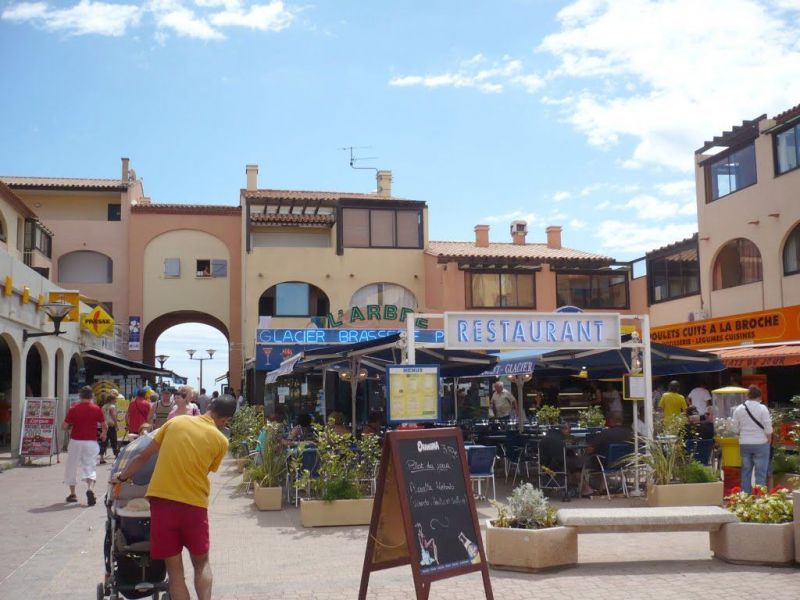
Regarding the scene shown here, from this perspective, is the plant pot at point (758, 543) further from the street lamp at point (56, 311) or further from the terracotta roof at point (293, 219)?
the terracotta roof at point (293, 219)

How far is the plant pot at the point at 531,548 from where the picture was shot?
7.23 meters

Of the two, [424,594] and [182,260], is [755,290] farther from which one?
[182,260]

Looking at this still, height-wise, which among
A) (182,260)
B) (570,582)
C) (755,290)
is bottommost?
(570,582)

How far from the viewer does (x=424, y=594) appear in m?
5.60

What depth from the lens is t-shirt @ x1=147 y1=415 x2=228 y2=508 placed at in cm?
532

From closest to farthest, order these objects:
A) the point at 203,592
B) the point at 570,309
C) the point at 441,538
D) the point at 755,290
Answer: the point at 203,592
the point at 441,538
the point at 570,309
the point at 755,290

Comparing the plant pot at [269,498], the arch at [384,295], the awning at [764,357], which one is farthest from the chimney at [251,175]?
the plant pot at [269,498]

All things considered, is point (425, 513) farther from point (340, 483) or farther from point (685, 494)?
point (685, 494)

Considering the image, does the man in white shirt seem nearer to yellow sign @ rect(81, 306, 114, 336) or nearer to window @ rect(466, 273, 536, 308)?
yellow sign @ rect(81, 306, 114, 336)

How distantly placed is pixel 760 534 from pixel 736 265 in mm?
18842

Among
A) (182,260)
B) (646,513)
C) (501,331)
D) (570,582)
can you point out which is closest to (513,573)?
(570,582)

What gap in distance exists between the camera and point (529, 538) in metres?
7.22

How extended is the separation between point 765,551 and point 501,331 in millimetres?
4468

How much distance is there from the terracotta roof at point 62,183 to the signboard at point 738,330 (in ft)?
76.3
